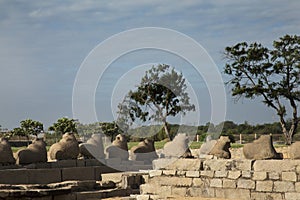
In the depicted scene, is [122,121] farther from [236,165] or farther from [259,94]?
[259,94]

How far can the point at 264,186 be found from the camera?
11.1 metres

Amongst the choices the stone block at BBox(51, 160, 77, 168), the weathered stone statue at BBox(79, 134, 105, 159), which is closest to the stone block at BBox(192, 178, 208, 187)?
Answer: the stone block at BBox(51, 160, 77, 168)

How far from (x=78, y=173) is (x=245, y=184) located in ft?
25.1

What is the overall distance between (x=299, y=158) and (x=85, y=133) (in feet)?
43.4

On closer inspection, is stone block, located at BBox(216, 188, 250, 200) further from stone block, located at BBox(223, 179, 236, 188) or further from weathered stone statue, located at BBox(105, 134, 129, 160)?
weathered stone statue, located at BBox(105, 134, 129, 160)

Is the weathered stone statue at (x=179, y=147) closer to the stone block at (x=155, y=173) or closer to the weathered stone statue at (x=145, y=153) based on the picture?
the weathered stone statue at (x=145, y=153)

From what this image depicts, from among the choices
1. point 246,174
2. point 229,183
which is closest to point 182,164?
point 229,183

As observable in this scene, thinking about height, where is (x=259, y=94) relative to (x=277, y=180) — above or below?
above

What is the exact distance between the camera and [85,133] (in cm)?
2331

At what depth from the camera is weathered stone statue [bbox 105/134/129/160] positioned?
19.8 meters

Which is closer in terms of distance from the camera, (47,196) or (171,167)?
(47,196)

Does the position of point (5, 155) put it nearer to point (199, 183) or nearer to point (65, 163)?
point (65, 163)

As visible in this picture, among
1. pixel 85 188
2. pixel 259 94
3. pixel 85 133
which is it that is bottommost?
Answer: pixel 85 188

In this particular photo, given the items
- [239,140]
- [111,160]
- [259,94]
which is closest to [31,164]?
[111,160]
